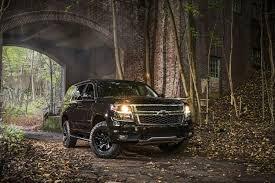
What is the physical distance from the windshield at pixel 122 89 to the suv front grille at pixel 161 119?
1571 mm

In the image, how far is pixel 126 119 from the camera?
9.93 metres

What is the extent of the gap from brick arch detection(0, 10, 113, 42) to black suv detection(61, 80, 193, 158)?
23.4ft

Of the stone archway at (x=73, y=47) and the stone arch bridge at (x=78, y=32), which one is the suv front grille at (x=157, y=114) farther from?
the stone archway at (x=73, y=47)

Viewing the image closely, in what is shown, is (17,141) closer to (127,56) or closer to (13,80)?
(127,56)

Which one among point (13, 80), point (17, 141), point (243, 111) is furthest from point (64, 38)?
point (13, 80)

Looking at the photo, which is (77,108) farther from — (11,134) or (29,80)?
(29,80)

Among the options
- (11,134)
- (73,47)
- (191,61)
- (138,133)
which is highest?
(73,47)

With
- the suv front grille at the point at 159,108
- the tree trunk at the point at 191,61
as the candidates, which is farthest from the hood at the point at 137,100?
the tree trunk at the point at 191,61

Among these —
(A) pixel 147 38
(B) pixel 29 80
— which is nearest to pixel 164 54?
(A) pixel 147 38

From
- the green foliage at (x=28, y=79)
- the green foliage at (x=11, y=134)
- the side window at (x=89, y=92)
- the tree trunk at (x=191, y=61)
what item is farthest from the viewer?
the green foliage at (x=28, y=79)

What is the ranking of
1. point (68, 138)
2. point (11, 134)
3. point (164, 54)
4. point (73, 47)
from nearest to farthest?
point (68, 138) → point (11, 134) → point (164, 54) → point (73, 47)

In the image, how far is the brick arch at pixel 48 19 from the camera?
1722 cm

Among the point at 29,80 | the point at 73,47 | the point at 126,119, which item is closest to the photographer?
the point at 126,119

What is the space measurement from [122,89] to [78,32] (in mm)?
12389
